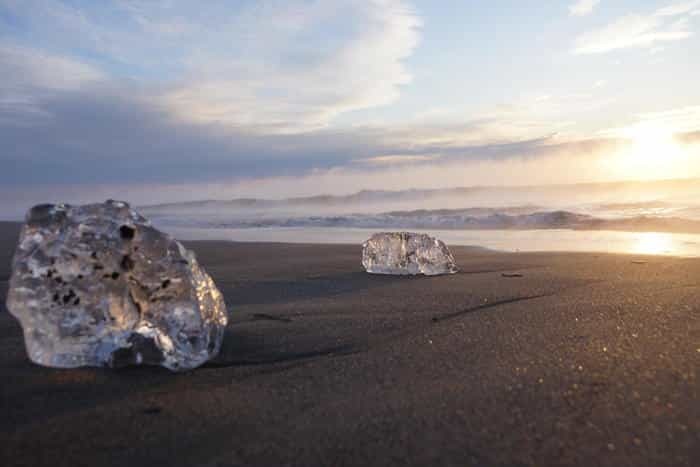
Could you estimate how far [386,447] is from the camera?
1209 millimetres

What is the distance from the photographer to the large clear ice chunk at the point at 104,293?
1.70m

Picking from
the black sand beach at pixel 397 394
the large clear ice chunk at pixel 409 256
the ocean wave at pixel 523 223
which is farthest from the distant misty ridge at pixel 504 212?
the black sand beach at pixel 397 394

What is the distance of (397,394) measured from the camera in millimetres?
1517

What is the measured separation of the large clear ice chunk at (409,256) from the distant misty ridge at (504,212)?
6176mm

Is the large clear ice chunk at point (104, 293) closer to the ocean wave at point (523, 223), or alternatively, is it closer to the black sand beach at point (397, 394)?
the black sand beach at point (397, 394)

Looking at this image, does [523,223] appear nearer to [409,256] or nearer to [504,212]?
[504,212]

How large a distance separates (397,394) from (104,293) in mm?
923

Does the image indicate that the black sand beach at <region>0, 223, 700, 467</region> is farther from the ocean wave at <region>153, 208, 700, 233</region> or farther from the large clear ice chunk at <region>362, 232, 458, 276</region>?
the ocean wave at <region>153, 208, 700, 233</region>

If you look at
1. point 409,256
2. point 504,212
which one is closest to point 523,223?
point 504,212

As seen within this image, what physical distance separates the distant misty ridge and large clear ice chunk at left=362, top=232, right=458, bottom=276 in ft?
20.3

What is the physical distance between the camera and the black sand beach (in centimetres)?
119

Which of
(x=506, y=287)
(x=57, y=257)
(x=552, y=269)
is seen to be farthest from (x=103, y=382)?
(x=552, y=269)

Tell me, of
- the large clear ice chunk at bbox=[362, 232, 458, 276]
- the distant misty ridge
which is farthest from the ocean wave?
the large clear ice chunk at bbox=[362, 232, 458, 276]

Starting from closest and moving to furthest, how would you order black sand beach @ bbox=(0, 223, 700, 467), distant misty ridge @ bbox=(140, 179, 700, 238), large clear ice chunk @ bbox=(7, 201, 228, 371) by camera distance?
1. black sand beach @ bbox=(0, 223, 700, 467)
2. large clear ice chunk @ bbox=(7, 201, 228, 371)
3. distant misty ridge @ bbox=(140, 179, 700, 238)
